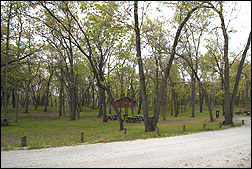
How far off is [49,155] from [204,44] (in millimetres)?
15950

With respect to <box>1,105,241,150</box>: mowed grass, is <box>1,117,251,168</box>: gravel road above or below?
above

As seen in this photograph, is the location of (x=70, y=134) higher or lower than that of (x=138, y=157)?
lower

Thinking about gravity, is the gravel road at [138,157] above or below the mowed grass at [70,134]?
above

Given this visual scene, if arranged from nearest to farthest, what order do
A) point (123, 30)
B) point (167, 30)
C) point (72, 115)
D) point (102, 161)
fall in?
point (102, 161) → point (123, 30) → point (167, 30) → point (72, 115)

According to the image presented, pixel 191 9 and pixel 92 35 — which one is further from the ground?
pixel 191 9

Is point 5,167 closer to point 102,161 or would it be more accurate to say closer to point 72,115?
point 102,161

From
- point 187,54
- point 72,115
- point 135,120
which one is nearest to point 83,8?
point 187,54

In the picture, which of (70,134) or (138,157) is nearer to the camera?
(138,157)

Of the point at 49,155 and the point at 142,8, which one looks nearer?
the point at 49,155

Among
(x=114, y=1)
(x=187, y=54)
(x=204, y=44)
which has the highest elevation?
(x=114, y=1)

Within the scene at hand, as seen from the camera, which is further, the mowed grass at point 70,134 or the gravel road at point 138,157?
the mowed grass at point 70,134

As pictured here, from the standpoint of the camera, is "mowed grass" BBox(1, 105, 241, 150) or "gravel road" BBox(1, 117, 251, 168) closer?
"gravel road" BBox(1, 117, 251, 168)

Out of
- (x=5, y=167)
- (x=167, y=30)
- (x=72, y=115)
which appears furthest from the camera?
Answer: (x=72, y=115)

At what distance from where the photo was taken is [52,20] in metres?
11.7
